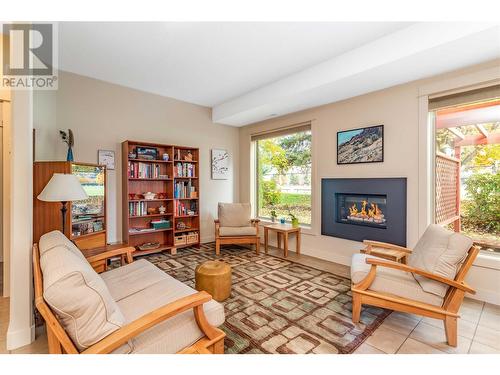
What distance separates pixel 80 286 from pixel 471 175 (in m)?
3.81

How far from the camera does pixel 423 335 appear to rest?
1.93 meters

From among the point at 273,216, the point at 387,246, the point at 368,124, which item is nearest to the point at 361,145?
the point at 368,124

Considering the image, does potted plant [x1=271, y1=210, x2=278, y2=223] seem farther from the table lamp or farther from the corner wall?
the table lamp

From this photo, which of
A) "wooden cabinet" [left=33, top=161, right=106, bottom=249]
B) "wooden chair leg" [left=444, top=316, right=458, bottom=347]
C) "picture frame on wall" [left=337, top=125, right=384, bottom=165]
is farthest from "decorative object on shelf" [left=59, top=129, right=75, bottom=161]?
"wooden chair leg" [left=444, top=316, right=458, bottom=347]

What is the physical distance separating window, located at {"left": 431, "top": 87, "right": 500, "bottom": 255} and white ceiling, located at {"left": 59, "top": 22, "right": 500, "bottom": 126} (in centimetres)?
59

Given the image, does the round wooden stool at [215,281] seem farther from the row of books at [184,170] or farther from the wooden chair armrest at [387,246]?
the row of books at [184,170]

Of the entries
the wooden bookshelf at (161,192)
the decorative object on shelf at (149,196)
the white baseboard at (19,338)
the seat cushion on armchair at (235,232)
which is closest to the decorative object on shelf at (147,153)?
the wooden bookshelf at (161,192)

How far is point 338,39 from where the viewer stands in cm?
251

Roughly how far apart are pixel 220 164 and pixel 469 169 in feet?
13.1

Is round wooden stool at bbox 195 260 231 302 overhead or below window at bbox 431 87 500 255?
below

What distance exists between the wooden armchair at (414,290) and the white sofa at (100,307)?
1316 mm

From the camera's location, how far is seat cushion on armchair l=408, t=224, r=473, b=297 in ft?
6.19

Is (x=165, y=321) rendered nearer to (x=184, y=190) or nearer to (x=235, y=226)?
(x=235, y=226)

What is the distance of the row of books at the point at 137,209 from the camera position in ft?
12.5
